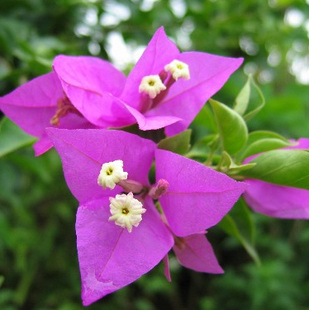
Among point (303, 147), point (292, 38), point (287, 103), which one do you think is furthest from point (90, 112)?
point (292, 38)

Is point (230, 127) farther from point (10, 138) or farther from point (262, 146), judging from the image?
point (10, 138)

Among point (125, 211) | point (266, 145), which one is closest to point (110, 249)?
point (125, 211)

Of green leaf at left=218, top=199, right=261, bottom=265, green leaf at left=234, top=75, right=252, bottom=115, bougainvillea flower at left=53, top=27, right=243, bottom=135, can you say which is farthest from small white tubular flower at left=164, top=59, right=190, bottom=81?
green leaf at left=218, top=199, right=261, bottom=265

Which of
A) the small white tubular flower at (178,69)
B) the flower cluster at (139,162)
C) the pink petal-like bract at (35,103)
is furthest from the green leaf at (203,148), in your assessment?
the pink petal-like bract at (35,103)

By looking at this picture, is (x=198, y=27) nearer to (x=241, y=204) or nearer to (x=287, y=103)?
(x=287, y=103)

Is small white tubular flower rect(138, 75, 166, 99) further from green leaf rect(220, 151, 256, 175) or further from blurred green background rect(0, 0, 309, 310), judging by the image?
blurred green background rect(0, 0, 309, 310)

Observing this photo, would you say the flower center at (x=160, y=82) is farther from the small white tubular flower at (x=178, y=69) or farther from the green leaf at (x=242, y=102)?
the green leaf at (x=242, y=102)
